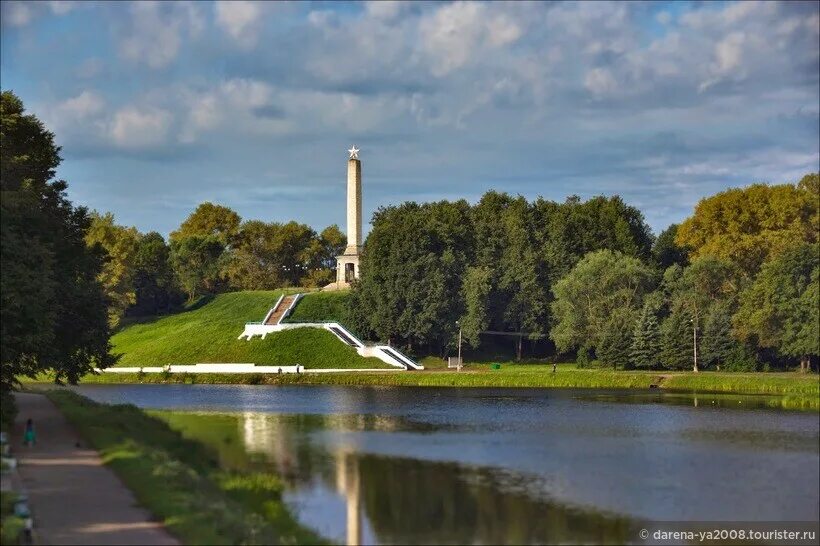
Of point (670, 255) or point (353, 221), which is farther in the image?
point (353, 221)

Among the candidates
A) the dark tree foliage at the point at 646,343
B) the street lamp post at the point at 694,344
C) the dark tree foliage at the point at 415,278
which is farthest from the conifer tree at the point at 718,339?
the dark tree foliage at the point at 415,278

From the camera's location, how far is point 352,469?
36.6 meters

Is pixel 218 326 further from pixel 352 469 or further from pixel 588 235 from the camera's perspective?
pixel 352 469

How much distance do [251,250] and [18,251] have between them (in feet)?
361

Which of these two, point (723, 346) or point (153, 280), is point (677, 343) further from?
point (153, 280)

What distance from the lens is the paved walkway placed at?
23.3 meters

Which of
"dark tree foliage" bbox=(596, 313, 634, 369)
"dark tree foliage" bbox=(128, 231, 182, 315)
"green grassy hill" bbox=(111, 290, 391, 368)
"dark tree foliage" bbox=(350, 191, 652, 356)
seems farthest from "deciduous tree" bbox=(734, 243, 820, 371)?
"dark tree foliage" bbox=(128, 231, 182, 315)

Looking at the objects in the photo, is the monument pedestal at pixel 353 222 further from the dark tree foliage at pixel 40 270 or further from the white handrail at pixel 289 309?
the dark tree foliage at pixel 40 270

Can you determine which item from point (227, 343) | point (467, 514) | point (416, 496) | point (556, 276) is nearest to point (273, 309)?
point (227, 343)

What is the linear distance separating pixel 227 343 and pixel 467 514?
253ft

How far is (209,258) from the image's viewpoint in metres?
142

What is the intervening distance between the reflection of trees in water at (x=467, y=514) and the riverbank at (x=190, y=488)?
272 cm

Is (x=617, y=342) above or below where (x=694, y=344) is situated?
above

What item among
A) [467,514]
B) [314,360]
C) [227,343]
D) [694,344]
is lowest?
[467,514]
